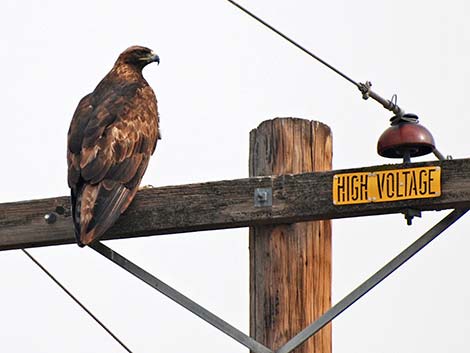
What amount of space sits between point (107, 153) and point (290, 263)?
1.31m

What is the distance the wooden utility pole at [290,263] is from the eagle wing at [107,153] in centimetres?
75

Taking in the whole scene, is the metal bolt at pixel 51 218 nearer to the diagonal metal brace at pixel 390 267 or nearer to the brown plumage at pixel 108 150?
the brown plumage at pixel 108 150

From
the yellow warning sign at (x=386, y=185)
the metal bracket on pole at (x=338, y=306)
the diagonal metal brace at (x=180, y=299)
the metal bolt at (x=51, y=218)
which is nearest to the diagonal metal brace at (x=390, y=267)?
the metal bracket on pole at (x=338, y=306)

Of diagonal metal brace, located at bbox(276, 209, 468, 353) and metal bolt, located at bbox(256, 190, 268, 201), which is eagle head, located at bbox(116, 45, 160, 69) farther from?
diagonal metal brace, located at bbox(276, 209, 468, 353)

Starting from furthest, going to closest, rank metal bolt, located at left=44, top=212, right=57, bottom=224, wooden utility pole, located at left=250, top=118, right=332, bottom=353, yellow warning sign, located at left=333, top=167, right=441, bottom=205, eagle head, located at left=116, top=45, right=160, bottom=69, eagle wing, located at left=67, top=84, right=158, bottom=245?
eagle head, located at left=116, top=45, right=160, bottom=69 < metal bolt, located at left=44, top=212, right=57, bottom=224 < eagle wing, located at left=67, top=84, right=158, bottom=245 < wooden utility pole, located at left=250, top=118, right=332, bottom=353 < yellow warning sign, located at left=333, top=167, right=441, bottom=205

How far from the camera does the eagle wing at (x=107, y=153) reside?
232 inches

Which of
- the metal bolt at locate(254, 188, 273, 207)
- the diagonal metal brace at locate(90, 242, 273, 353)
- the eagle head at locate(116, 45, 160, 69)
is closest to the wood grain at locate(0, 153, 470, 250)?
the metal bolt at locate(254, 188, 273, 207)

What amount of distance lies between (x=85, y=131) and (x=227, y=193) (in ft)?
3.93

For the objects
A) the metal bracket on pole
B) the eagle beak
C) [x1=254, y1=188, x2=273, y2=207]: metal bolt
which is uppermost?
the eagle beak

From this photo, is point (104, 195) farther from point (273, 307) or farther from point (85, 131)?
point (273, 307)

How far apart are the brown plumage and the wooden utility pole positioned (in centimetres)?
76

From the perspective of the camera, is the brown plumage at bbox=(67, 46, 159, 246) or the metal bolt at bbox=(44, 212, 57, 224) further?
the metal bolt at bbox=(44, 212, 57, 224)

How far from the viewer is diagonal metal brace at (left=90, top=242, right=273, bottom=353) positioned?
548 centimetres

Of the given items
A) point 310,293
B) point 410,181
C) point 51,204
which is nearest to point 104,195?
point 51,204
